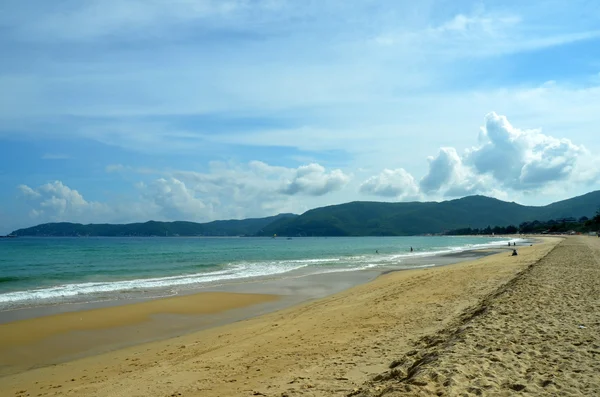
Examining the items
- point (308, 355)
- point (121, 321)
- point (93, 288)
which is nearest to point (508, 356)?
point (308, 355)

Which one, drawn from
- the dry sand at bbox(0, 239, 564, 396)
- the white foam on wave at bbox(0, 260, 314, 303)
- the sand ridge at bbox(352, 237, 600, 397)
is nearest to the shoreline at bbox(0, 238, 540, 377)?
the dry sand at bbox(0, 239, 564, 396)

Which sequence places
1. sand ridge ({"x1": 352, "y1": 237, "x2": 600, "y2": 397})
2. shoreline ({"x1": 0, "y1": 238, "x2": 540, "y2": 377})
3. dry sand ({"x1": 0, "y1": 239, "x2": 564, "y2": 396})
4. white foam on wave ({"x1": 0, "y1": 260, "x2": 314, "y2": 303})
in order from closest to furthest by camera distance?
sand ridge ({"x1": 352, "y1": 237, "x2": 600, "y2": 397}), dry sand ({"x1": 0, "y1": 239, "x2": 564, "y2": 396}), shoreline ({"x1": 0, "y1": 238, "x2": 540, "y2": 377}), white foam on wave ({"x1": 0, "y1": 260, "x2": 314, "y2": 303})

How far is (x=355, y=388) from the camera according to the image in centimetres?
617

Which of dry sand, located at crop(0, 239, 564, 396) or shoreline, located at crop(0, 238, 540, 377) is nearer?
dry sand, located at crop(0, 239, 564, 396)

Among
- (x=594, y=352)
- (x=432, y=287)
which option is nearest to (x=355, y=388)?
(x=594, y=352)

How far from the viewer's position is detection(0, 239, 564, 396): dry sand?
6.60 m

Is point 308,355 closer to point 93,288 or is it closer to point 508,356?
point 508,356

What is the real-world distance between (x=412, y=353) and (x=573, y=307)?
5.44m

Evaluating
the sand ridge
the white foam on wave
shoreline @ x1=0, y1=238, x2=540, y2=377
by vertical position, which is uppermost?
the sand ridge

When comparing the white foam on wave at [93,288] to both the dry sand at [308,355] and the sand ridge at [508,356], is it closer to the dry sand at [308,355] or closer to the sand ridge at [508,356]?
the dry sand at [308,355]

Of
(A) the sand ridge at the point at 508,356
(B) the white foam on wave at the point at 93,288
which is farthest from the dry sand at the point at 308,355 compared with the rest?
(B) the white foam on wave at the point at 93,288

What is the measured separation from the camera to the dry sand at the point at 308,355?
6.60 metres

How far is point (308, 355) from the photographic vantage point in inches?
329

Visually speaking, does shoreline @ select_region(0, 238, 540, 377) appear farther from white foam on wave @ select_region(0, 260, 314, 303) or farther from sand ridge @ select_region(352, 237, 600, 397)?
sand ridge @ select_region(352, 237, 600, 397)
